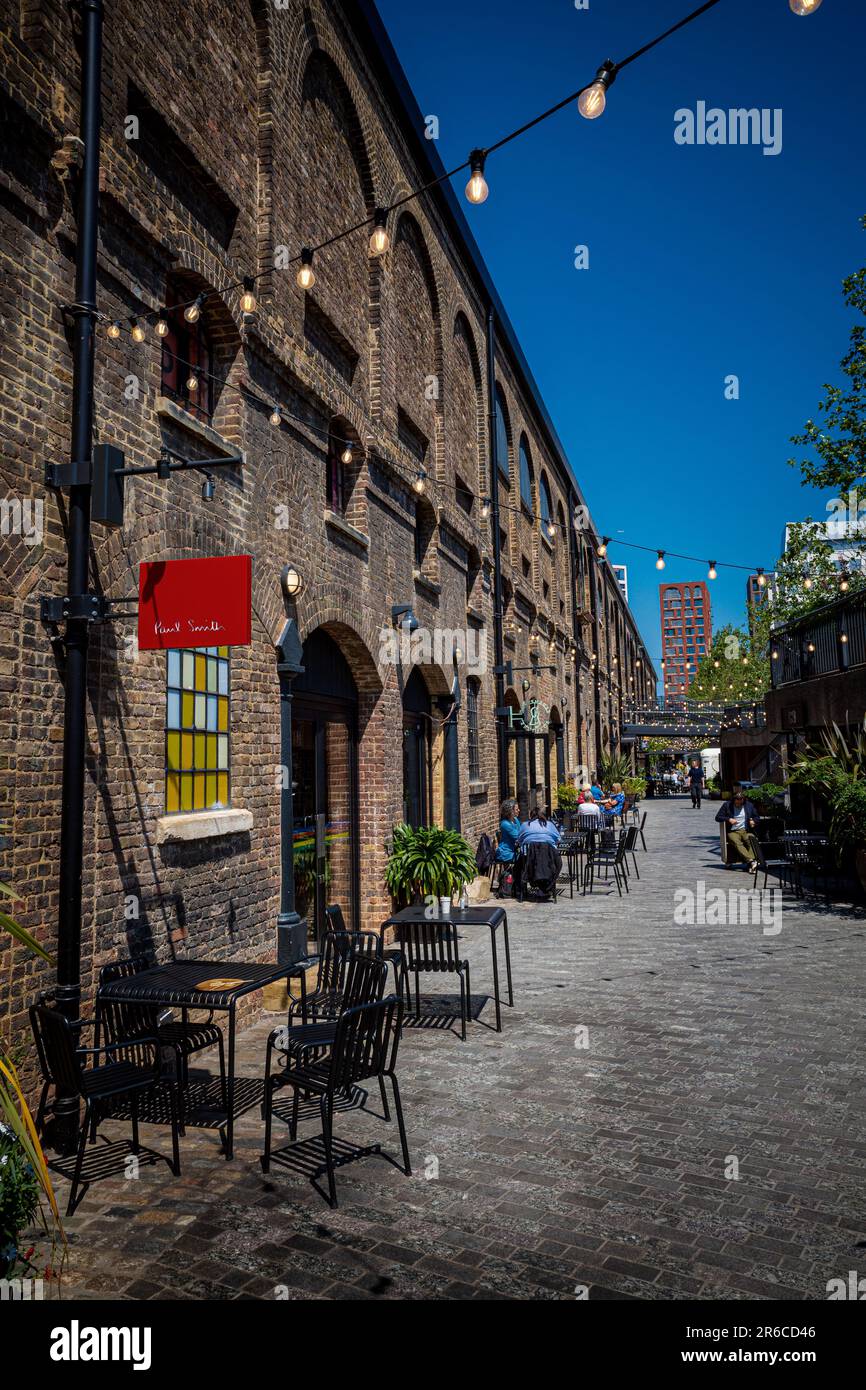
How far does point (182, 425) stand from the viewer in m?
6.64

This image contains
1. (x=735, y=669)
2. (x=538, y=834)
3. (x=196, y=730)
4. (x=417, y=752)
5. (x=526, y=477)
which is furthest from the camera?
(x=735, y=669)

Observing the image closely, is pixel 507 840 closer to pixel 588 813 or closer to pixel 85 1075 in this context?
pixel 588 813

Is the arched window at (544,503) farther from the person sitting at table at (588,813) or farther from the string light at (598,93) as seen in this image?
the string light at (598,93)

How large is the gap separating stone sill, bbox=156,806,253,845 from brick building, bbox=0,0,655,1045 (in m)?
0.03

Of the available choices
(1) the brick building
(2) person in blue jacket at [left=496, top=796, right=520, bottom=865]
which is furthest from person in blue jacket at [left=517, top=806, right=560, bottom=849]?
(1) the brick building

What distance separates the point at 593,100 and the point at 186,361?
386cm

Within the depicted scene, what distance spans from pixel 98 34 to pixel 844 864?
12986 millimetres

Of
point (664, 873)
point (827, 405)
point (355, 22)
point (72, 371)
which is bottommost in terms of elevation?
point (664, 873)

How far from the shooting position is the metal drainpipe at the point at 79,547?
4.91 metres

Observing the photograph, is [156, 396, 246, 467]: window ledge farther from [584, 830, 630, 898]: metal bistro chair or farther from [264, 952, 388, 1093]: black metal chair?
[584, 830, 630, 898]: metal bistro chair

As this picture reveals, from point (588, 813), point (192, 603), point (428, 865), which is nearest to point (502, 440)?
point (588, 813)

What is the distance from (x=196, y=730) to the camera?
6859mm
